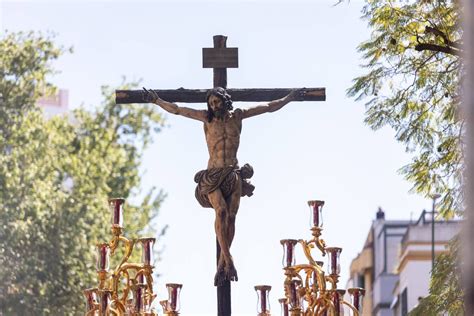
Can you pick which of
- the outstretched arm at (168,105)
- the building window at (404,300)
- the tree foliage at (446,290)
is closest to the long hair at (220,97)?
the outstretched arm at (168,105)

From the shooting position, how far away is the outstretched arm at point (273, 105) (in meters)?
18.6

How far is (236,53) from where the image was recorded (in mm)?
19031

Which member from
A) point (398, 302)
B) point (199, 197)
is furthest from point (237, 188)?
point (398, 302)

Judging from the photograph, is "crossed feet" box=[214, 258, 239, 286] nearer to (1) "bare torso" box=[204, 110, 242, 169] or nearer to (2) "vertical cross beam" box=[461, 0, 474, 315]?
(1) "bare torso" box=[204, 110, 242, 169]

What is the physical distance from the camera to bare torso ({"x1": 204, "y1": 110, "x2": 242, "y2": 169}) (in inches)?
720

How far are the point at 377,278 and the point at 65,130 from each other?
18948mm

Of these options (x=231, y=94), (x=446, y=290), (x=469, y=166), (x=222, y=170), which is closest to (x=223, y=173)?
(x=222, y=170)

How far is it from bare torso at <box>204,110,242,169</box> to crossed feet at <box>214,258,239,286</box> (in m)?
0.90

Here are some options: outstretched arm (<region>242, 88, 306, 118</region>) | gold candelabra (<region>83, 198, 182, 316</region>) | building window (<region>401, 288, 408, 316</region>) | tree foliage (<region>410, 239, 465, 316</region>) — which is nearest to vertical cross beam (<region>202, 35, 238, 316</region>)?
outstretched arm (<region>242, 88, 306, 118</region>)

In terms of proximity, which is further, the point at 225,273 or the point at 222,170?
the point at 222,170

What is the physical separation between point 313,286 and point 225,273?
0.92m

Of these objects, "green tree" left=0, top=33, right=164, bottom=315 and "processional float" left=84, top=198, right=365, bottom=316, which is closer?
"processional float" left=84, top=198, right=365, bottom=316

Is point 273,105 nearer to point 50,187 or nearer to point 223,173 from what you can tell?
point 223,173

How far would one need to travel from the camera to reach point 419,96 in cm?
2266
